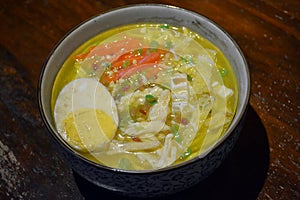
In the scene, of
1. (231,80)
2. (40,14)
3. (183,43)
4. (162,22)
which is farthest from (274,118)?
(40,14)

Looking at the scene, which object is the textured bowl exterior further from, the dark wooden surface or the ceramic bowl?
the dark wooden surface

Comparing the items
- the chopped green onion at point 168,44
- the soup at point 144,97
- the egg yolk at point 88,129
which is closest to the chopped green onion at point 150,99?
the soup at point 144,97

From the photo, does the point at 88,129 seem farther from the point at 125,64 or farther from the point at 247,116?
the point at 247,116

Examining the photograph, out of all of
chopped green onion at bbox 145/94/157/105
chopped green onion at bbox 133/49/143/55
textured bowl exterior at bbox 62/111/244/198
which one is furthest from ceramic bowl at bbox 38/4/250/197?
chopped green onion at bbox 145/94/157/105

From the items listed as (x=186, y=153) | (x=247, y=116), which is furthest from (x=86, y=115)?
(x=247, y=116)

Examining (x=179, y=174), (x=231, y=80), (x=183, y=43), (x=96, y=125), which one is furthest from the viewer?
(x=183, y=43)

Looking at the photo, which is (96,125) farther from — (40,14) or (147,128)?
(40,14)

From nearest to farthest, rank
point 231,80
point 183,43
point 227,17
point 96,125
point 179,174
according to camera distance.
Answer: point 179,174 → point 96,125 → point 231,80 → point 183,43 → point 227,17
